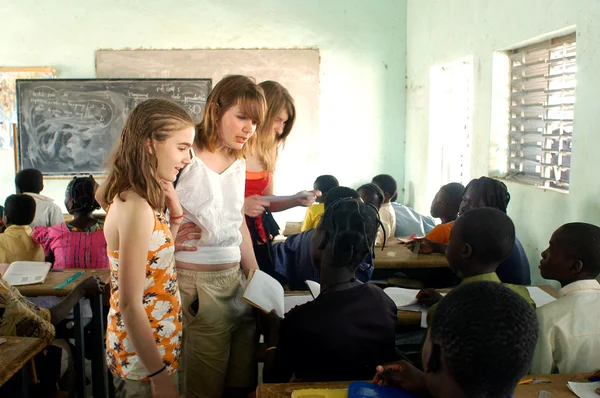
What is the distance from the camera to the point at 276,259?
260 cm

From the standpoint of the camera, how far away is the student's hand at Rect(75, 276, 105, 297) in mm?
2182

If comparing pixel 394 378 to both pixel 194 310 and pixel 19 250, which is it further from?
pixel 19 250

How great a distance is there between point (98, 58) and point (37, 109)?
770 millimetres

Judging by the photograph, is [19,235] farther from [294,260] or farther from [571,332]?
[571,332]

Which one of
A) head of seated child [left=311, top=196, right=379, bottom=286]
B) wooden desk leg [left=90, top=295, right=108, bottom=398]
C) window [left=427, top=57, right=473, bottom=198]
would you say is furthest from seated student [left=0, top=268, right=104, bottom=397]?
window [left=427, top=57, right=473, bottom=198]

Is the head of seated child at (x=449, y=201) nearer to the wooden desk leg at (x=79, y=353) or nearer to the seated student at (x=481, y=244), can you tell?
the seated student at (x=481, y=244)

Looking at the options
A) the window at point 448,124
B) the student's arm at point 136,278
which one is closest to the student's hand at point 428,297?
the student's arm at point 136,278

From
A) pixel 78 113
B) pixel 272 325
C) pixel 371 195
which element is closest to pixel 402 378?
pixel 272 325

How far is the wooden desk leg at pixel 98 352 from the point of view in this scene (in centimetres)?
245

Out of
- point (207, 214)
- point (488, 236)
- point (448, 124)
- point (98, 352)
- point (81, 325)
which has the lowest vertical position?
point (98, 352)

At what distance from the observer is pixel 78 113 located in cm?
533

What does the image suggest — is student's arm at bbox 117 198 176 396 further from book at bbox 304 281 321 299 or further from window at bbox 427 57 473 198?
window at bbox 427 57 473 198

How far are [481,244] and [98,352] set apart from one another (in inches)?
70.9

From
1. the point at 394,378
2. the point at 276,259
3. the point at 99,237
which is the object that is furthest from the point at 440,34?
the point at 394,378
